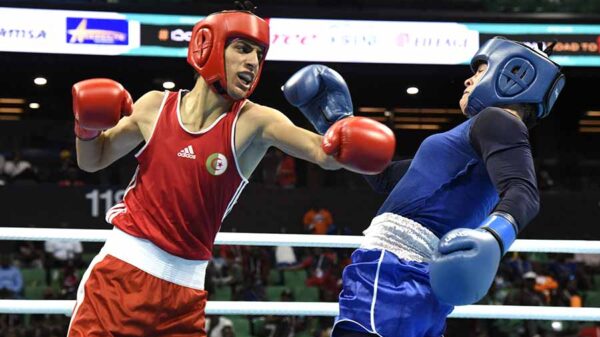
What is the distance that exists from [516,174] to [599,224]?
9489mm

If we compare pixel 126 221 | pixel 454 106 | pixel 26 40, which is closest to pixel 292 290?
pixel 26 40

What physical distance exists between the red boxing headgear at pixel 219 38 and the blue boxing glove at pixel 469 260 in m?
0.77

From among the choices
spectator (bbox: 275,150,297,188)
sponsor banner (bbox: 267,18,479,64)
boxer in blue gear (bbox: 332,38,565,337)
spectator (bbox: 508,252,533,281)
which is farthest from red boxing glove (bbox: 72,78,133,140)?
spectator (bbox: 275,150,297,188)

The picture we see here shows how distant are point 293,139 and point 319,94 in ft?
1.19

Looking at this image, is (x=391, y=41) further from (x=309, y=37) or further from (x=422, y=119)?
(x=422, y=119)

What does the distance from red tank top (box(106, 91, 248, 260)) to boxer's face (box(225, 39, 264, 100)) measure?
0.07m

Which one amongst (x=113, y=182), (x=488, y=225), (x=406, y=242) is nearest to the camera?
(x=488, y=225)

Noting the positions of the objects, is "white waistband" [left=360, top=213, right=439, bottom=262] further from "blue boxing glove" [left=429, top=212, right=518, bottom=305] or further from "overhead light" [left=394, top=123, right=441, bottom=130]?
"overhead light" [left=394, top=123, right=441, bottom=130]

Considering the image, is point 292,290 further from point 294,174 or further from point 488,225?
point 488,225

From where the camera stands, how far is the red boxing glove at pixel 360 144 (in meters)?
1.96

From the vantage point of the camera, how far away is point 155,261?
2135mm

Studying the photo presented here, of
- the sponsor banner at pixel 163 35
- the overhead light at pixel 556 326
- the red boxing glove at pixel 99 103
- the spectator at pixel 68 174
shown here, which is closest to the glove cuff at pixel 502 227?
the red boxing glove at pixel 99 103

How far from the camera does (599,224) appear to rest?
1077 centimetres

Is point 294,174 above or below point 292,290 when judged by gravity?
above
